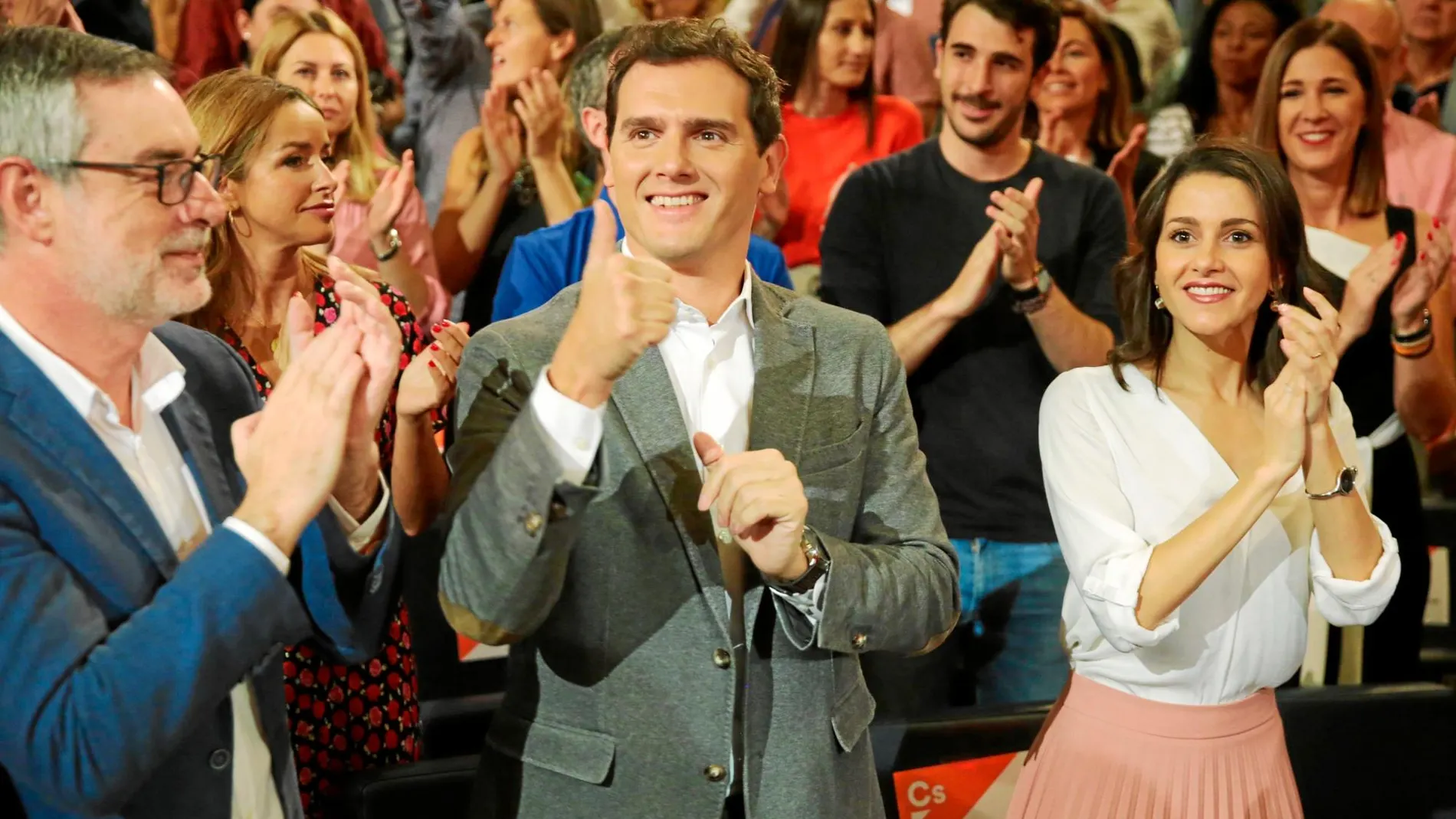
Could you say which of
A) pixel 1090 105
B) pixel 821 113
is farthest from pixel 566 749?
pixel 1090 105

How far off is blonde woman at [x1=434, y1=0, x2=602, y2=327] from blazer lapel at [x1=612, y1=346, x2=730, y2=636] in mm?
1877

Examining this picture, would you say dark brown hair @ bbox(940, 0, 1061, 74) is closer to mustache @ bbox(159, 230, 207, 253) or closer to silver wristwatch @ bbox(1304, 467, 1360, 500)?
silver wristwatch @ bbox(1304, 467, 1360, 500)

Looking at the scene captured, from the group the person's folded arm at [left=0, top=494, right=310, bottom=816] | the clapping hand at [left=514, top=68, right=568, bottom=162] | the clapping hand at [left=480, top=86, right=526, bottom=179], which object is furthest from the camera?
the clapping hand at [left=480, top=86, right=526, bottom=179]

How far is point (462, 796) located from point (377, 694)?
24 cm

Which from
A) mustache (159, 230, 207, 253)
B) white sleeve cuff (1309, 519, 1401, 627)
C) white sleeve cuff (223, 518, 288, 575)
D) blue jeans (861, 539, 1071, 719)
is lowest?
blue jeans (861, 539, 1071, 719)

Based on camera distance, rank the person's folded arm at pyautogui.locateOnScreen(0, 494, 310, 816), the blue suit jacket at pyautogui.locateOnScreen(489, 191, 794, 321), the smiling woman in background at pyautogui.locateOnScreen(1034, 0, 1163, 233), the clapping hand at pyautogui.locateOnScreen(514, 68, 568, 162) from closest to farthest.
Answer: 1. the person's folded arm at pyautogui.locateOnScreen(0, 494, 310, 816)
2. the blue suit jacket at pyautogui.locateOnScreen(489, 191, 794, 321)
3. the clapping hand at pyautogui.locateOnScreen(514, 68, 568, 162)
4. the smiling woman in background at pyautogui.locateOnScreen(1034, 0, 1163, 233)

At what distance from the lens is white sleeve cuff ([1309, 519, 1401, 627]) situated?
7.17ft

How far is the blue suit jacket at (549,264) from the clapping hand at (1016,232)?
0.45 metres

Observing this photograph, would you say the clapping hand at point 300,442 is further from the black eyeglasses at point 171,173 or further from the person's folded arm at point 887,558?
the person's folded arm at point 887,558

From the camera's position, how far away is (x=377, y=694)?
2.56 meters

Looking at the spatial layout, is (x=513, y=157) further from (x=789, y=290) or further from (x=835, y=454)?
(x=835, y=454)

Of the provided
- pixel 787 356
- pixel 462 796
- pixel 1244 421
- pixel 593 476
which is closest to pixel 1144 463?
pixel 1244 421

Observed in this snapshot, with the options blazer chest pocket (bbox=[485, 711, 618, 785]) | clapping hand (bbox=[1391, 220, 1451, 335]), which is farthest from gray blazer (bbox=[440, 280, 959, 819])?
clapping hand (bbox=[1391, 220, 1451, 335])

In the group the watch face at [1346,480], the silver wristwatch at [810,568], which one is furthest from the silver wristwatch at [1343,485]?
the silver wristwatch at [810,568]
